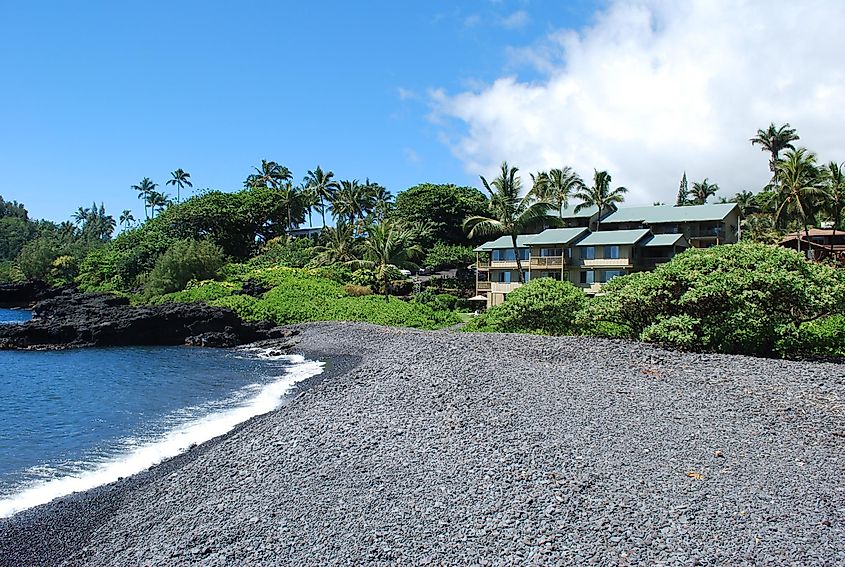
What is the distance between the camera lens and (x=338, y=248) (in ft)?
177

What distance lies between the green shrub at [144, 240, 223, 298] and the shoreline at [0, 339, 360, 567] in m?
40.4

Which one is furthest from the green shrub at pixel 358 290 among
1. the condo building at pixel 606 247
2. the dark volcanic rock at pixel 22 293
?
the dark volcanic rock at pixel 22 293

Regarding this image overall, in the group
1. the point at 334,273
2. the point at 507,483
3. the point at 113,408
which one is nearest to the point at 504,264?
the point at 334,273

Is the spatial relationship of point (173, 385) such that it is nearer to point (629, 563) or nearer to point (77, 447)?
point (77, 447)

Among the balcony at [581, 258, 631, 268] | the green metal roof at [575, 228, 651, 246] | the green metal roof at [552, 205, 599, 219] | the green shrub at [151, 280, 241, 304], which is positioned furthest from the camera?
the green metal roof at [552, 205, 599, 219]

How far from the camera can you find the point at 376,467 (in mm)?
9594

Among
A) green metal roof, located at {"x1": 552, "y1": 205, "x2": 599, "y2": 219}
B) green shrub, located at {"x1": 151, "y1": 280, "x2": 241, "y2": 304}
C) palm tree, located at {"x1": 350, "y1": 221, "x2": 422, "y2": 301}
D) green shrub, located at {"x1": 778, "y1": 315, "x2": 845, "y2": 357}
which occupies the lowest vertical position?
green shrub, located at {"x1": 778, "y1": 315, "x2": 845, "y2": 357}

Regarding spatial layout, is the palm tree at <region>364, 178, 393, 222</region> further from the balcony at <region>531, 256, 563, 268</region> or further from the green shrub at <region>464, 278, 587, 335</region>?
the green shrub at <region>464, 278, 587, 335</region>

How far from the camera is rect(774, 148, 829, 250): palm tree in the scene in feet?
140

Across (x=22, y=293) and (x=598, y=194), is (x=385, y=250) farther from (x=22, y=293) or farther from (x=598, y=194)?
(x=22, y=293)

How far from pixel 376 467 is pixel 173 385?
14.2 m

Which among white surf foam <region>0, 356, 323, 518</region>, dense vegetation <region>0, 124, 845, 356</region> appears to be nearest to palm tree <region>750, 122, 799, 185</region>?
dense vegetation <region>0, 124, 845, 356</region>

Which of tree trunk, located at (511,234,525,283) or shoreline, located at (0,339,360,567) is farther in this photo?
tree trunk, located at (511,234,525,283)

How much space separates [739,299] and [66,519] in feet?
55.7
